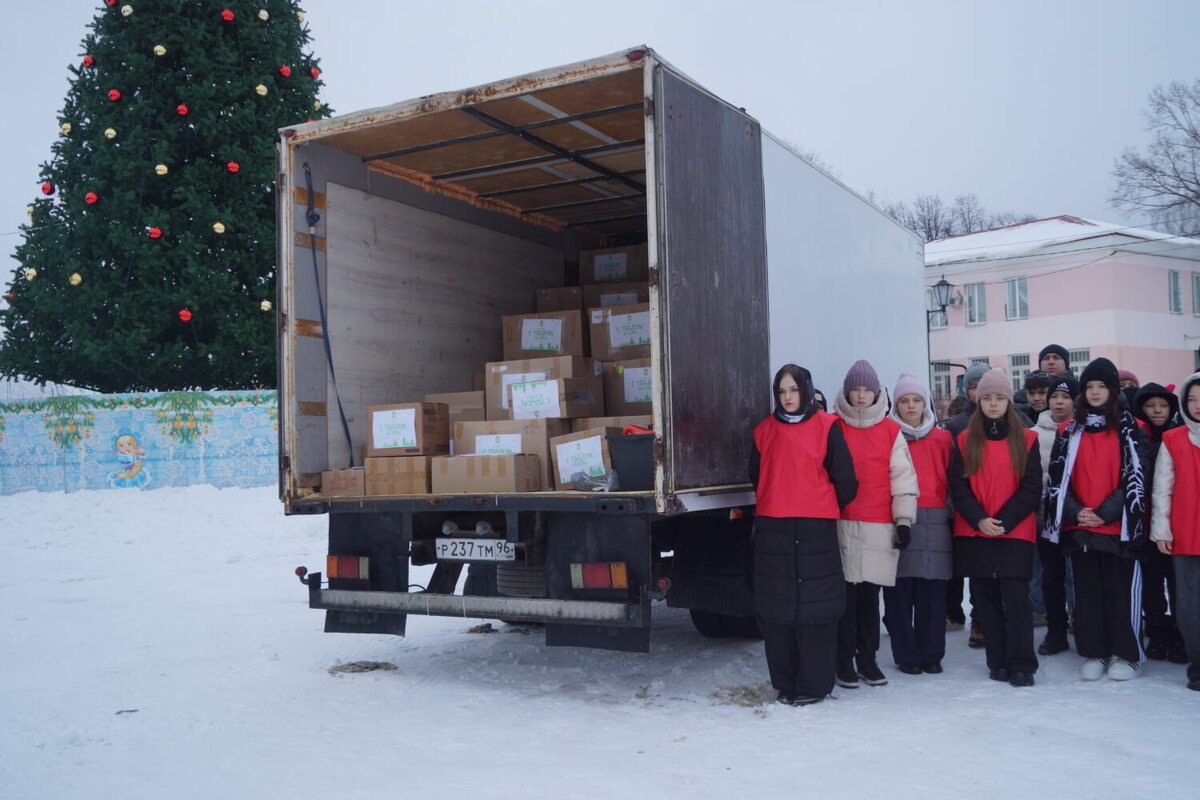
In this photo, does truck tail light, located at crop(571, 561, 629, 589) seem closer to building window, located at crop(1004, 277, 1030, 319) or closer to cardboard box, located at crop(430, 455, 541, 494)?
cardboard box, located at crop(430, 455, 541, 494)

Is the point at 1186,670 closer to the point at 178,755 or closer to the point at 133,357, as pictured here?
the point at 178,755

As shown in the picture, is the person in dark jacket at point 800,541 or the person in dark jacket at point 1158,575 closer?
the person in dark jacket at point 800,541

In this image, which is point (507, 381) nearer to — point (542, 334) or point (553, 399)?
point (553, 399)

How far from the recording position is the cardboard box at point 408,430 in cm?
603

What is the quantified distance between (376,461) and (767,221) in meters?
2.60

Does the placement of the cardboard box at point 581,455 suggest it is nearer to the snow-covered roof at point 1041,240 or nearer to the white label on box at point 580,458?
the white label on box at point 580,458

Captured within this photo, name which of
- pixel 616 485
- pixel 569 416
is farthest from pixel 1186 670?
Answer: pixel 569 416

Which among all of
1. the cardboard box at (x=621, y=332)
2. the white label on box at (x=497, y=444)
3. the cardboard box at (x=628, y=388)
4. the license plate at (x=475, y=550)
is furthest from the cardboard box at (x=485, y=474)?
the cardboard box at (x=621, y=332)

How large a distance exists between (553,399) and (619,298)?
146 centimetres

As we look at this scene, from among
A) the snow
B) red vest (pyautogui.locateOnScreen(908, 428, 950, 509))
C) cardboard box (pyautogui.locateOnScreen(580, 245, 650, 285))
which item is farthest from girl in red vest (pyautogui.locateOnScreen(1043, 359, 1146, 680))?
cardboard box (pyautogui.locateOnScreen(580, 245, 650, 285))

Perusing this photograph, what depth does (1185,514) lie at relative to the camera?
5.22 m

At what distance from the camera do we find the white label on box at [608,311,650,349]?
6.45 metres

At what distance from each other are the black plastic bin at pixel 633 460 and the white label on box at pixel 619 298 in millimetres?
2029

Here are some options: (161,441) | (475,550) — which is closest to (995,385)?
(475,550)
